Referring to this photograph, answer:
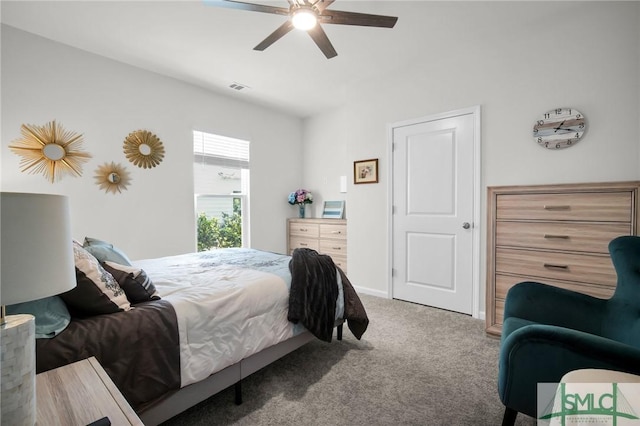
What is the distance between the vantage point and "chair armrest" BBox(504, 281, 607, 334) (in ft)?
5.12

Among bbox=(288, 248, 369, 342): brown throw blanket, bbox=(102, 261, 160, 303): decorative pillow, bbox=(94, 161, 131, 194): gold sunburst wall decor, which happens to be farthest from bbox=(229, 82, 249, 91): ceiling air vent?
bbox=(102, 261, 160, 303): decorative pillow

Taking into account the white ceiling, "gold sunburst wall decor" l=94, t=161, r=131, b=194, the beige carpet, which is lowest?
the beige carpet

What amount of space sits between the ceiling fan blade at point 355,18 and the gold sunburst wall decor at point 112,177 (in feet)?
8.66

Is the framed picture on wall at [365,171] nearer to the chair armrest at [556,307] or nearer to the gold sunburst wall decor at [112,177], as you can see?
the chair armrest at [556,307]

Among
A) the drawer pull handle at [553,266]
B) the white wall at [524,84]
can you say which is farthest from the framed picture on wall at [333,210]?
the drawer pull handle at [553,266]

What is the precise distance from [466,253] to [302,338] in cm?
194

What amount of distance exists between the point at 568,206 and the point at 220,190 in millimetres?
3887

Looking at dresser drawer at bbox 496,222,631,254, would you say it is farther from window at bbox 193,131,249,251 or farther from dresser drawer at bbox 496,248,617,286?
window at bbox 193,131,249,251

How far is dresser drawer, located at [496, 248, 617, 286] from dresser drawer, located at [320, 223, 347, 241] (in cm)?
216

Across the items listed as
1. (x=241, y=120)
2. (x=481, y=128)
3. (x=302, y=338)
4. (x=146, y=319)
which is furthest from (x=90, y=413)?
(x=241, y=120)

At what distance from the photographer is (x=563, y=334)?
113 centimetres

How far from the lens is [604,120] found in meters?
2.32

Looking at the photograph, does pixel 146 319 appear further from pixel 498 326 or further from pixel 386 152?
pixel 386 152

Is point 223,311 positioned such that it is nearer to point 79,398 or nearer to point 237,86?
point 79,398
